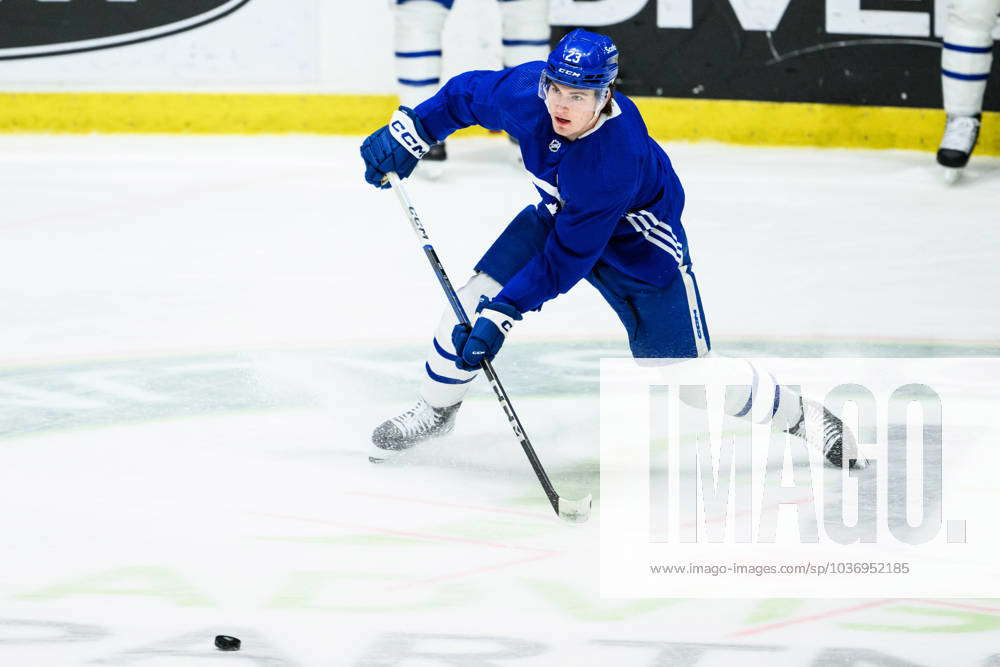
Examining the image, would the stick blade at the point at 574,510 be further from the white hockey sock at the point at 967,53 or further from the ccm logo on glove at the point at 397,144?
the white hockey sock at the point at 967,53

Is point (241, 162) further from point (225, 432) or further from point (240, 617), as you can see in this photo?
point (240, 617)

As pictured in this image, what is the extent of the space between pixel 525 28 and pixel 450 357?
3.27m

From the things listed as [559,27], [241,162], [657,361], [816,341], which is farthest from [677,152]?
[657,361]

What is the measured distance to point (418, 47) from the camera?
19.9 ft

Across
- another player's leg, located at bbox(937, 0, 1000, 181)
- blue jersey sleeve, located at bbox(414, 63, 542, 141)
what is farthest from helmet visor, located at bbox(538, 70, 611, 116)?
another player's leg, located at bbox(937, 0, 1000, 181)

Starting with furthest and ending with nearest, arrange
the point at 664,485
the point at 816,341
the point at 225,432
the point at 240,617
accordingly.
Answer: the point at 816,341
the point at 225,432
the point at 664,485
the point at 240,617

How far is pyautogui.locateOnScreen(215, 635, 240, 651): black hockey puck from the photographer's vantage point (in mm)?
2350

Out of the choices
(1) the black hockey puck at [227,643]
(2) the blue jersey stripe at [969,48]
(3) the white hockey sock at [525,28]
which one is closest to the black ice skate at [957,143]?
(2) the blue jersey stripe at [969,48]

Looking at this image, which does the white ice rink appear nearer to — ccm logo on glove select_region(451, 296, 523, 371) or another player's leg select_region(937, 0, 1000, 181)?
another player's leg select_region(937, 0, 1000, 181)

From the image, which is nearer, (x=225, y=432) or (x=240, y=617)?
(x=240, y=617)

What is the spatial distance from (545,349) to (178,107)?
3.04 metres

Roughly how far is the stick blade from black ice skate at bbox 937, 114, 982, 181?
3.54m

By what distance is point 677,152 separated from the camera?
261 inches

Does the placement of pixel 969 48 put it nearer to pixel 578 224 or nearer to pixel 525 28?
pixel 525 28
